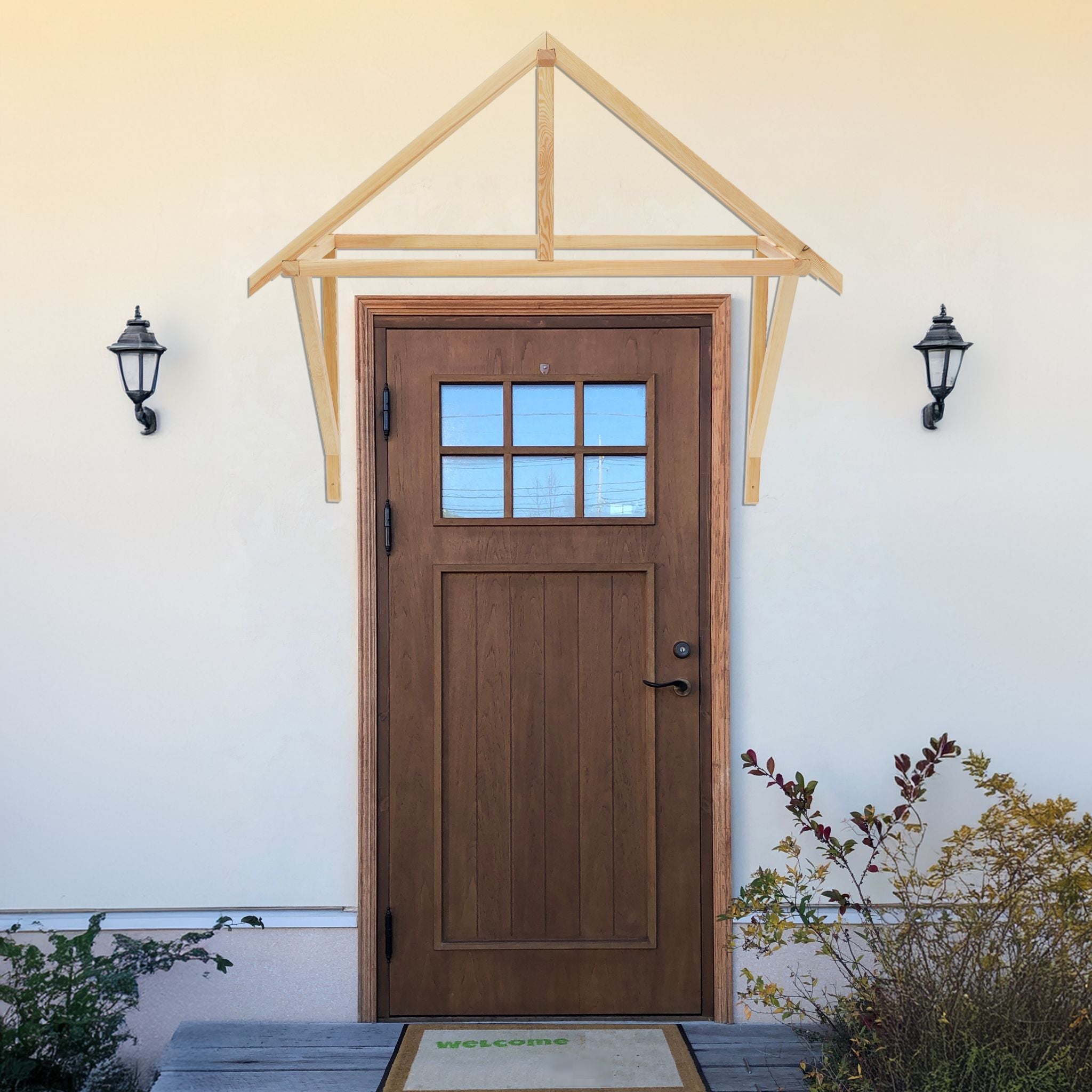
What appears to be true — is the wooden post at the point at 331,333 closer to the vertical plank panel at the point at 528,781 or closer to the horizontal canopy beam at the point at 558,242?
the horizontal canopy beam at the point at 558,242

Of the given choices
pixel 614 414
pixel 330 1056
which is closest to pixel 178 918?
pixel 330 1056

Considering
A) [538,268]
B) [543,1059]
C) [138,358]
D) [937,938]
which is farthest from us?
[138,358]

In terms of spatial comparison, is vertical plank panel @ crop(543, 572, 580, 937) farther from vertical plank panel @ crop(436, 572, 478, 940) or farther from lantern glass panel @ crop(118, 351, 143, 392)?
lantern glass panel @ crop(118, 351, 143, 392)

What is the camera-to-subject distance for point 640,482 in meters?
3.05

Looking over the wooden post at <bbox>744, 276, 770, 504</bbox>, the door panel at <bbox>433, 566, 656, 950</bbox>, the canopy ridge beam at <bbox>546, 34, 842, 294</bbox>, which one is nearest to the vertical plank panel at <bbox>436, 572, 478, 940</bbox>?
the door panel at <bbox>433, 566, 656, 950</bbox>

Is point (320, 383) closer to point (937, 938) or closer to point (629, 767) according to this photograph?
point (629, 767)

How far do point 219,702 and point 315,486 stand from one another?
708 millimetres

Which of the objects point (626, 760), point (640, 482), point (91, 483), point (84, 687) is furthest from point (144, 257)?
point (626, 760)

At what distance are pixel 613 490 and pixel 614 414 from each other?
230 millimetres

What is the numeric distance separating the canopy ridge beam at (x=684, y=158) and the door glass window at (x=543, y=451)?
0.66 m

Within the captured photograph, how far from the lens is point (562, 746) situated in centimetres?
303

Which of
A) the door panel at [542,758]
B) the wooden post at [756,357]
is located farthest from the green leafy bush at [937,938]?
the wooden post at [756,357]

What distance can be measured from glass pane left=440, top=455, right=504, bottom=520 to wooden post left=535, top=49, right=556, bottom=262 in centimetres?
77

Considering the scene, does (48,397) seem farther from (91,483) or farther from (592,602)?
(592,602)
